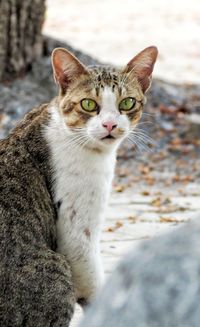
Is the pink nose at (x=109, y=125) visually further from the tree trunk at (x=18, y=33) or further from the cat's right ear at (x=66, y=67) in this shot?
the tree trunk at (x=18, y=33)

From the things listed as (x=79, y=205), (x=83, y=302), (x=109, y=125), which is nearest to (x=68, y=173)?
(x=79, y=205)

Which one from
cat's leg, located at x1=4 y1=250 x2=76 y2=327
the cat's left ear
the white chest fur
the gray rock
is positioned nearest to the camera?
the gray rock

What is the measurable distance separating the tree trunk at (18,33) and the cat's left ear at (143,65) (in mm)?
3777

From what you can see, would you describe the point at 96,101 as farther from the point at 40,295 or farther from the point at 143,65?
the point at 40,295

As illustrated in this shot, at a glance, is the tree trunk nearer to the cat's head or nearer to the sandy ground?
the sandy ground

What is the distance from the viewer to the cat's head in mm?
4234

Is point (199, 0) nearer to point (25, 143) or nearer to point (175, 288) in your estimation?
point (25, 143)

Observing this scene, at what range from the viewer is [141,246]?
1810mm

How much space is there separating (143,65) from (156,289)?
9.37 ft

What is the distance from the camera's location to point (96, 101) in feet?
14.0

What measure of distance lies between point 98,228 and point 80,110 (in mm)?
617

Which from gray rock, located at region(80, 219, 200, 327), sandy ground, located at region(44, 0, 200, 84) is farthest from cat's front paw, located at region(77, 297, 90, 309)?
sandy ground, located at region(44, 0, 200, 84)

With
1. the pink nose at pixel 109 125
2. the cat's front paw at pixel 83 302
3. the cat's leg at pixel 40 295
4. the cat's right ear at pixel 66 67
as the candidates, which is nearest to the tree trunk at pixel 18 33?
the cat's right ear at pixel 66 67

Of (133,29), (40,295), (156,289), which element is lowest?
(133,29)
